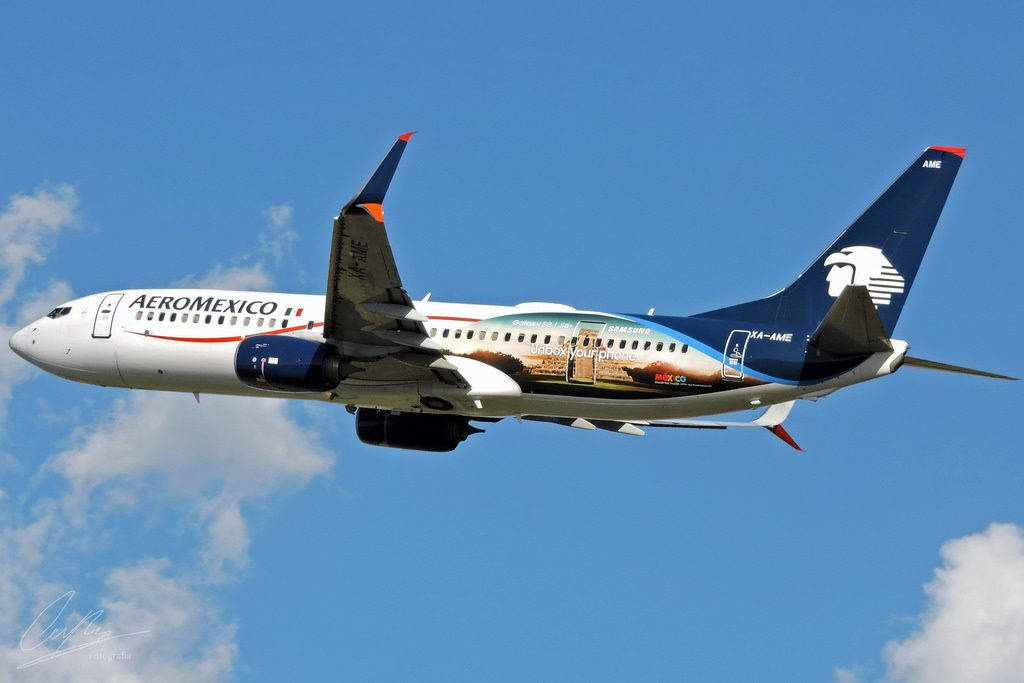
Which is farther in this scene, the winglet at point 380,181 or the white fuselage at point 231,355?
the white fuselage at point 231,355

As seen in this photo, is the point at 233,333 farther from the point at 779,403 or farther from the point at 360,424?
the point at 779,403

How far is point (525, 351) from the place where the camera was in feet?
148

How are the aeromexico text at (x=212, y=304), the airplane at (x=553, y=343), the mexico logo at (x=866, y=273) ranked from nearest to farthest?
1. the airplane at (x=553, y=343)
2. the mexico logo at (x=866, y=273)
3. the aeromexico text at (x=212, y=304)

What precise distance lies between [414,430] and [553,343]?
6994mm

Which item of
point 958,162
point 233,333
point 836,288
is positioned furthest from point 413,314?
point 958,162

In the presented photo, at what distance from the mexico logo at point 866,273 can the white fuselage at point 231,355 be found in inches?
126

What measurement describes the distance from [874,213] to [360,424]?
56.2 feet

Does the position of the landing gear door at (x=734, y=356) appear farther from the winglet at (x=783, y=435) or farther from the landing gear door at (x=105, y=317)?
the landing gear door at (x=105, y=317)

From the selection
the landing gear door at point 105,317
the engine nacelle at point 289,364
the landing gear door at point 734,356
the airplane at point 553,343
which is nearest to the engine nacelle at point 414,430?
Result: the airplane at point 553,343

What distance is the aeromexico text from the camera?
159ft

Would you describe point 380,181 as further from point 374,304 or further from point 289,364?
point 289,364

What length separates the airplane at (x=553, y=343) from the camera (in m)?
41.3

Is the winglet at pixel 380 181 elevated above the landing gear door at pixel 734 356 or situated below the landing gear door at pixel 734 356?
above

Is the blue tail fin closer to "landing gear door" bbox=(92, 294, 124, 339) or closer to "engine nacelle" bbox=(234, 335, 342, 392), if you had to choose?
"engine nacelle" bbox=(234, 335, 342, 392)
